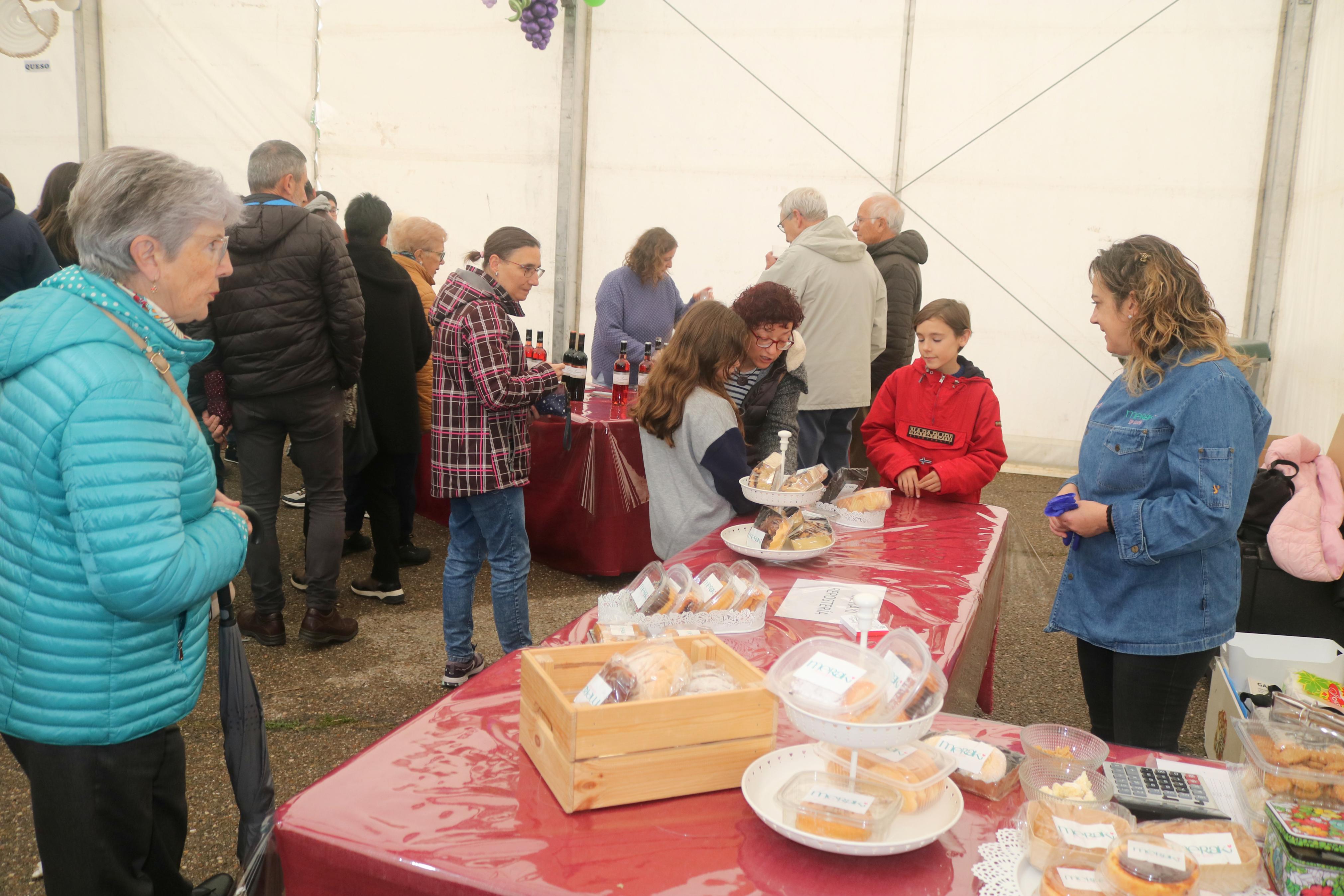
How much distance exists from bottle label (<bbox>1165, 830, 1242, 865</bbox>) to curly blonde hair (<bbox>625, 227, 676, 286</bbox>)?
3951mm

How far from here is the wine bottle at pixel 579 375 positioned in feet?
13.1

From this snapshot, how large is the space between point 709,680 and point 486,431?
1719 millimetres

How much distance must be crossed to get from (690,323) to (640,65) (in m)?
4.67

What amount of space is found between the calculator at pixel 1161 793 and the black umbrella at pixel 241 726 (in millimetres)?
1356

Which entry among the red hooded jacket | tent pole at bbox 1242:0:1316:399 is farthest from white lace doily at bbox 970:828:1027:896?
tent pole at bbox 1242:0:1316:399

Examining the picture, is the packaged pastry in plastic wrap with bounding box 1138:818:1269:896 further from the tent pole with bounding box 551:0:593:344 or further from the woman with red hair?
the tent pole with bounding box 551:0:593:344

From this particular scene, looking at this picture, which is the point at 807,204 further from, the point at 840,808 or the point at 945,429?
the point at 840,808

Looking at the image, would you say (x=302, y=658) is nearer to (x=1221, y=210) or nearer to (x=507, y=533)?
(x=507, y=533)

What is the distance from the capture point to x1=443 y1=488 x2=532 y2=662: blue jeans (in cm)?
302

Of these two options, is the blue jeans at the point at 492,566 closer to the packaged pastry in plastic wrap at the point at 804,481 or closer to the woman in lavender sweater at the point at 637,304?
the packaged pastry in plastic wrap at the point at 804,481

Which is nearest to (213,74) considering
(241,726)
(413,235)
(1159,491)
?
(413,235)

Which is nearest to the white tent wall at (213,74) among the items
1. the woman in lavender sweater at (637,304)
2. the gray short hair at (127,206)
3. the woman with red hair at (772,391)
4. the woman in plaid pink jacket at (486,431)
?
the woman in lavender sweater at (637,304)

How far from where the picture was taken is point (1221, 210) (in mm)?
5953

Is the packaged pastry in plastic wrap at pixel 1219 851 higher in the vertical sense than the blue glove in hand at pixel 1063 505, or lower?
lower
